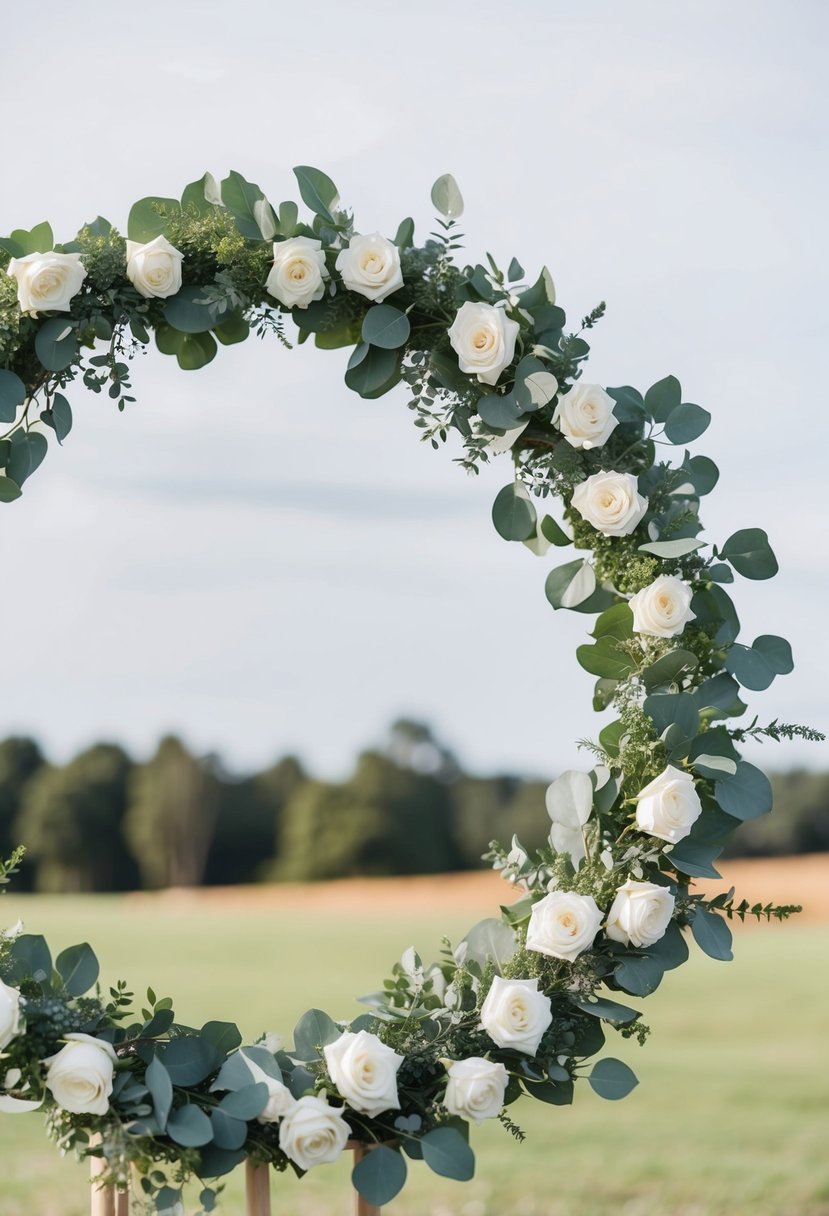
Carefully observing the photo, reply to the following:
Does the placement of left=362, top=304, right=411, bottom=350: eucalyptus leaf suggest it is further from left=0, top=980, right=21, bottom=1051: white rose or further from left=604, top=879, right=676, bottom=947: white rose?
left=0, top=980, right=21, bottom=1051: white rose

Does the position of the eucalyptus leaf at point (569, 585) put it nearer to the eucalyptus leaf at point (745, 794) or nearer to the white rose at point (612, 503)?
the white rose at point (612, 503)

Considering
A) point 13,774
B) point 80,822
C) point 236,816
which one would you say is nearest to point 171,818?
point 236,816

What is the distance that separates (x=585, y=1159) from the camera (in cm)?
338

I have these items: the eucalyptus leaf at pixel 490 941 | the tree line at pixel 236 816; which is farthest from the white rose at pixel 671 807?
the tree line at pixel 236 816

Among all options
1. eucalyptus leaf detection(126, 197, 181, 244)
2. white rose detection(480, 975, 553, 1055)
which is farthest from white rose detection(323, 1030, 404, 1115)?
eucalyptus leaf detection(126, 197, 181, 244)

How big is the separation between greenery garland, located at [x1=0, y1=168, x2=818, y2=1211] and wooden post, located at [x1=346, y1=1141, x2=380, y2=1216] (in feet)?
0.05

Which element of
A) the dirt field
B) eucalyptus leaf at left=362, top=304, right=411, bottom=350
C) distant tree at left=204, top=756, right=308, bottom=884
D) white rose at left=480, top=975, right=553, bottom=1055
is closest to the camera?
white rose at left=480, top=975, right=553, bottom=1055

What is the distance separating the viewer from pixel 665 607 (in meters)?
1.33

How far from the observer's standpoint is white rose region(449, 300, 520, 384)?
1.35 meters

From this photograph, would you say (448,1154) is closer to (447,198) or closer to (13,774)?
(447,198)

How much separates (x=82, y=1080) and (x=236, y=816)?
20.5ft

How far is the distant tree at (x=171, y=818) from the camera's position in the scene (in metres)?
7.02

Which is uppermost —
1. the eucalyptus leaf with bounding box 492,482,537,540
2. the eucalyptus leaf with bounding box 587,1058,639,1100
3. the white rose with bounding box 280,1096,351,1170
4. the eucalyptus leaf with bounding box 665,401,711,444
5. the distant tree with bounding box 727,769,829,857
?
the eucalyptus leaf with bounding box 665,401,711,444

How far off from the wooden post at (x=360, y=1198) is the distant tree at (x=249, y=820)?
5722 millimetres
